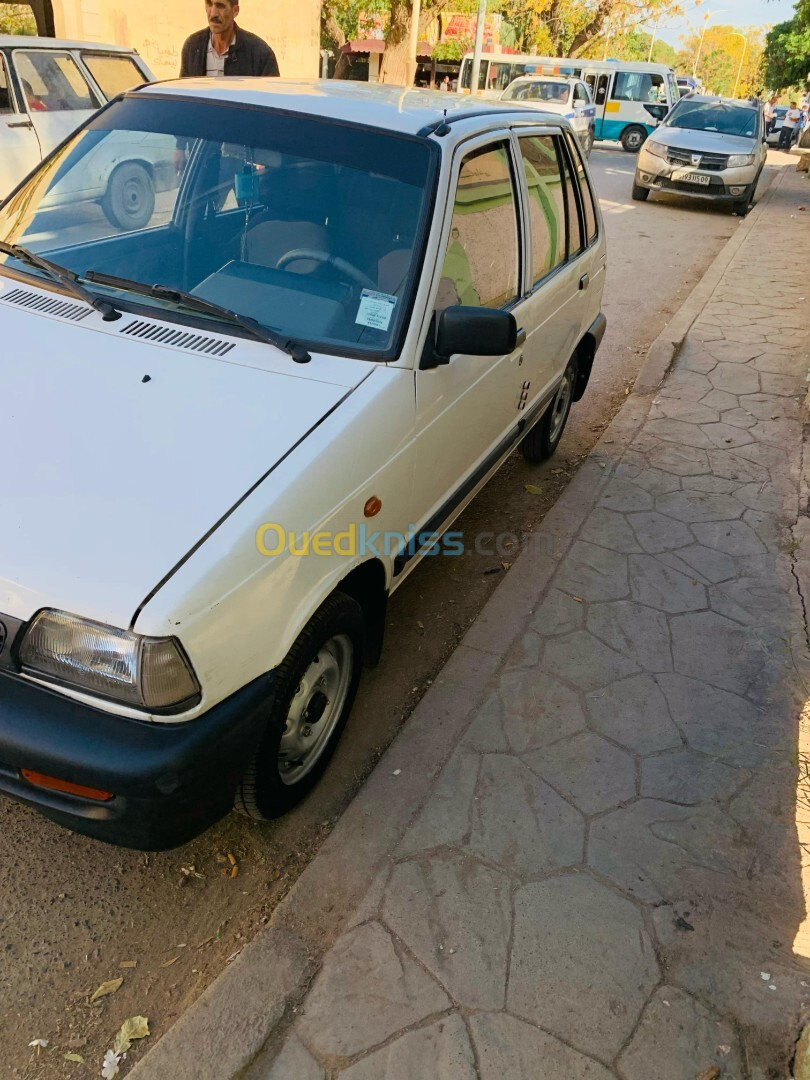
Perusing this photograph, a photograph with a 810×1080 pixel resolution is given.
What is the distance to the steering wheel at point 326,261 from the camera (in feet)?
8.88

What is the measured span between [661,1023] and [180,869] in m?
1.38

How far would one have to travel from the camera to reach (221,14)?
5629 mm

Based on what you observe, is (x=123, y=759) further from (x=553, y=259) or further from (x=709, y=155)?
(x=709, y=155)

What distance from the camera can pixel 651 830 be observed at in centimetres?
262

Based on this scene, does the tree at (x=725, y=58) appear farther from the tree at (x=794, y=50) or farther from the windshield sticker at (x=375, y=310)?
the windshield sticker at (x=375, y=310)

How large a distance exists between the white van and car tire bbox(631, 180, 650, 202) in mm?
9606

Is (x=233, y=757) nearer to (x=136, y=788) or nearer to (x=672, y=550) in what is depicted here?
(x=136, y=788)

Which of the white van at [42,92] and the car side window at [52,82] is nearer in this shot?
the white van at [42,92]

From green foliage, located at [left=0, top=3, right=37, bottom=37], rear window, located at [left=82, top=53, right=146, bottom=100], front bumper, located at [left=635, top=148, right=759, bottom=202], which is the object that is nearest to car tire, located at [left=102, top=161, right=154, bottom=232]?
rear window, located at [left=82, top=53, right=146, bottom=100]

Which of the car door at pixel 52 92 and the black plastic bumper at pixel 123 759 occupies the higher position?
the car door at pixel 52 92

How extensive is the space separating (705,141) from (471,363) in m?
13.3

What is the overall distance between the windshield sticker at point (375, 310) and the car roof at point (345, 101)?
651mm

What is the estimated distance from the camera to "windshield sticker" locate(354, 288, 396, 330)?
103 inches

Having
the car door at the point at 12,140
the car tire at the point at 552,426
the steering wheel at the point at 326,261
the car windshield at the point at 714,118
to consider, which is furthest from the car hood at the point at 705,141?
the steering wheel at the point at 326,261
